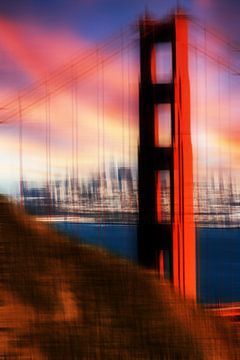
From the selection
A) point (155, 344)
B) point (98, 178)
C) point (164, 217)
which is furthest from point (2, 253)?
point (164, 217)

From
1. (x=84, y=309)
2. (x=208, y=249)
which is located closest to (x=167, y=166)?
(x=208, y=249)

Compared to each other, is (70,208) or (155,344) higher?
(70,208)

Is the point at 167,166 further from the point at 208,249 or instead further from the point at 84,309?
the point at 84,309

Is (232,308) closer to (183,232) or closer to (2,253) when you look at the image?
(183,232)

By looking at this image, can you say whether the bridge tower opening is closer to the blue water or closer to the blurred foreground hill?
the blue water

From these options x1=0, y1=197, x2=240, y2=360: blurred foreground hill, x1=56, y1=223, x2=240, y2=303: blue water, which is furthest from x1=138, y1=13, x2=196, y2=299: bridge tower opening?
x1=0, y1=197, x2=240, y2=360: blurred foreground hill
